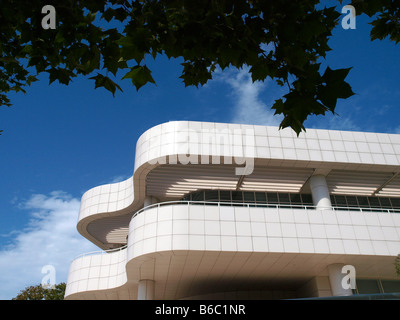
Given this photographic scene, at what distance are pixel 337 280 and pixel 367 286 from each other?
416 cm

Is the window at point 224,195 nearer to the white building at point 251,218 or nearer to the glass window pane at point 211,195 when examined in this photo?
the white building at point 251,218

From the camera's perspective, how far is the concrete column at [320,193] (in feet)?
66.9

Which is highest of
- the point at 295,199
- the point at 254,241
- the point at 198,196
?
the point at 198,196

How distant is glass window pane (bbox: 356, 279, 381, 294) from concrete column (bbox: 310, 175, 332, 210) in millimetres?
5902

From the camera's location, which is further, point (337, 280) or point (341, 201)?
point (341, 201)

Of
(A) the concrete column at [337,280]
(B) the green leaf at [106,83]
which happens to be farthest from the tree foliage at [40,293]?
(B) the green leaf at [106,83]

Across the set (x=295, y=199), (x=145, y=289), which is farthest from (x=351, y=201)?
(x=145, y=289)

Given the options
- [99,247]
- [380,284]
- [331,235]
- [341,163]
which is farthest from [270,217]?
[99,247]

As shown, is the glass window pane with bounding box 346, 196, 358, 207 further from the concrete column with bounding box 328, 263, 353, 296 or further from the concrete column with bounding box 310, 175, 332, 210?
the concrete column with bounding box 328, 263, 353, 296

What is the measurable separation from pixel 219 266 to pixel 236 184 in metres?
5.97

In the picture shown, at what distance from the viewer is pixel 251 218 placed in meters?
18.2

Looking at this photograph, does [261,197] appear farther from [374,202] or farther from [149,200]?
[374,202]

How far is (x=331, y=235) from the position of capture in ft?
59.5

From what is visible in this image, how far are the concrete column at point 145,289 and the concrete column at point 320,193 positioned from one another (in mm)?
11711
